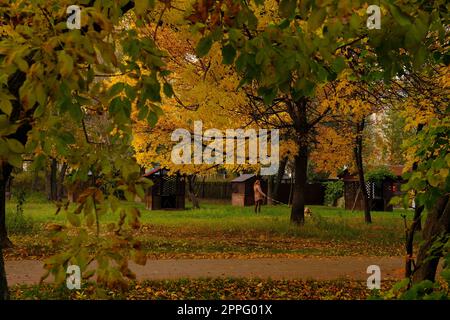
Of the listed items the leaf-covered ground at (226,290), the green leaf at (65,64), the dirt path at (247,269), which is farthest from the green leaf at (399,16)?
the dirt path at (247,269)

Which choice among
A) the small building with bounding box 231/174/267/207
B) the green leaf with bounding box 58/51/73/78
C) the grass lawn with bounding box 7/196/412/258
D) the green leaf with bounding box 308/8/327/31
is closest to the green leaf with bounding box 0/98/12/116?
the green leaf with bounding box 58/51/73/78

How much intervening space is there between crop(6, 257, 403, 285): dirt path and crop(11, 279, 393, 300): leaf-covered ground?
1.82 ft

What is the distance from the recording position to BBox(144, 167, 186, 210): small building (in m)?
35.7

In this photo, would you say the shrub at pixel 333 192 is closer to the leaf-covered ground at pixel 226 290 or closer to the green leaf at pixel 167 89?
the leaf-covered ground at pixel 226 290

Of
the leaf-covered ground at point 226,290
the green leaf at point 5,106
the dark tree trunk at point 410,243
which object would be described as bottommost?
the leaf-covered ground at point 226,290

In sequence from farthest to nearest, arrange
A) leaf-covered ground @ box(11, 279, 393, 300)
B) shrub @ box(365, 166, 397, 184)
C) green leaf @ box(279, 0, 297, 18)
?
shrub @ box(365, 166, 397, 184) < leaf-covered ground @ box(11, 279, 393, 300) < green leaf @ box(279, 0, 297, 18)

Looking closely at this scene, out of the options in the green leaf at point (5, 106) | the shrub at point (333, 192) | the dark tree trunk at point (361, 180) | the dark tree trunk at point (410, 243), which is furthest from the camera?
the shrub at point (333, 192)

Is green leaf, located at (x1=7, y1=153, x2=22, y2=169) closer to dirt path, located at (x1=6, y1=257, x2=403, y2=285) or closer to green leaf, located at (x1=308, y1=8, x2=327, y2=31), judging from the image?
green leaf, located at (x1=308, y1=8, x2=327, y2=31)

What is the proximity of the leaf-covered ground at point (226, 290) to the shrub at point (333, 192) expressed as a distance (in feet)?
130

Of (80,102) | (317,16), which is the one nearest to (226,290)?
(80,102)

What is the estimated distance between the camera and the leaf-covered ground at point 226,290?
8461 mm
